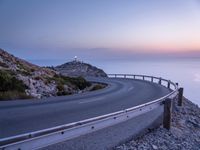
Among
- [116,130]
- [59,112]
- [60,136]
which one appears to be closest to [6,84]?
[59,112]

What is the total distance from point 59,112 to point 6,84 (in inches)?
335

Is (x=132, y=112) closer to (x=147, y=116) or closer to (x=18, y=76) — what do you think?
(x=147, y=116)

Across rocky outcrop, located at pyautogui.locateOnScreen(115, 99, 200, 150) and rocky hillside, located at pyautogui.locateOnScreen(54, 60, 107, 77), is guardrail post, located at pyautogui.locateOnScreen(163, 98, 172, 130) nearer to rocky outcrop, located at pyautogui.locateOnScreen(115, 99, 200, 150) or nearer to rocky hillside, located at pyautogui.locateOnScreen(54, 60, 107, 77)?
rocky outcrop, located at pyautogui.locateOnScreen(115, 99, 200, 150)

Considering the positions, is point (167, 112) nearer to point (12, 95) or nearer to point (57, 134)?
point (57, 134)

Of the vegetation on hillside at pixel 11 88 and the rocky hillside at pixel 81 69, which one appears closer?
the vegetation on hillside at pixel 11 88

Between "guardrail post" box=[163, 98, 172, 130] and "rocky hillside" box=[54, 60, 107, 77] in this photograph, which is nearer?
"guardrail post" box=[163, 98, 172, 130]

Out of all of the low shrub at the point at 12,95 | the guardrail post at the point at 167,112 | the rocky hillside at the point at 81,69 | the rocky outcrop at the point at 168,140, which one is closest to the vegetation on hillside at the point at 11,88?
the low shrub at the point at 12,95

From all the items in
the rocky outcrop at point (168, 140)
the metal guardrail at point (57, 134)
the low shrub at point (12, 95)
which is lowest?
the rocky outcrop at point (168, 140)

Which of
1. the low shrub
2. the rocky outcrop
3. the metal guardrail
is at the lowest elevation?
the rocky outcrop

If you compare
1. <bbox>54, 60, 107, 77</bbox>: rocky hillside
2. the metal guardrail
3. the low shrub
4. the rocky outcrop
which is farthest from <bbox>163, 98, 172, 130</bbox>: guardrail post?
<bbox>54, 60, 107, 77</bbox>: rocky hillside

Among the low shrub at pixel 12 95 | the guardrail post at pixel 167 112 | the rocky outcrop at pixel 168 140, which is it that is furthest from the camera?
the low shrub at pixel 12 95

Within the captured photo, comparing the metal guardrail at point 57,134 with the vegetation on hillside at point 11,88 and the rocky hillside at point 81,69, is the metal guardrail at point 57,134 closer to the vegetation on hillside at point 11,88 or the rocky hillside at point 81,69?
the vegetation on hillside at point 11,88

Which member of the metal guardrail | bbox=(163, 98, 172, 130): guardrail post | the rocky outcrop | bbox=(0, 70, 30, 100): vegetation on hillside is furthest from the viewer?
bbox=(0, 70, 30, 100): vegetation on hillside

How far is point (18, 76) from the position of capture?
20922 mm
